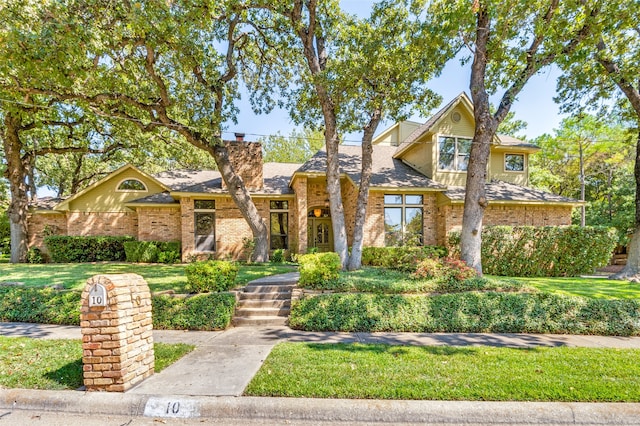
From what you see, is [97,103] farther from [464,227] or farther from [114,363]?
[464,227]

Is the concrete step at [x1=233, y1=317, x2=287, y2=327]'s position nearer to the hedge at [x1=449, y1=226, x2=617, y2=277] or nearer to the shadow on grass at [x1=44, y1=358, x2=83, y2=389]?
the shadow on grass at [x1=44, y1=358, x2=83, y2=389]

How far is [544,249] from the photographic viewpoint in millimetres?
11469

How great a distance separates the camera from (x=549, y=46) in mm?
7809

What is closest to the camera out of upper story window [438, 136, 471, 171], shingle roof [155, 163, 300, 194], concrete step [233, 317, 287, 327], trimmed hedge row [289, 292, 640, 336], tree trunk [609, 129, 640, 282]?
trimmed hedge row [289, 292, 640, 336]

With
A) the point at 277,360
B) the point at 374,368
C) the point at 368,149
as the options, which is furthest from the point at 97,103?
the point at 374,368

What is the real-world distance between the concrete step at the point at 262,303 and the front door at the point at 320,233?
8.23m

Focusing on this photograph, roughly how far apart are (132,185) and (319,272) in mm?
14441

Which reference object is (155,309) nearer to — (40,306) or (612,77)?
(40,306)

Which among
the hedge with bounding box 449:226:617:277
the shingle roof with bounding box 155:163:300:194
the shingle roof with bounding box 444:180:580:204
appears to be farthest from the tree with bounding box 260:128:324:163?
the hedge with bounding box 449:226:617:277

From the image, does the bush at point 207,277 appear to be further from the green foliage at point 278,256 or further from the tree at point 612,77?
the tree at point 612,77

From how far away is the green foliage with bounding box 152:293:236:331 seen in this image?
5986mm

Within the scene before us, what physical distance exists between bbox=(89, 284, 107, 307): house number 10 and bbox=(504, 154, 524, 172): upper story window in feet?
57.5

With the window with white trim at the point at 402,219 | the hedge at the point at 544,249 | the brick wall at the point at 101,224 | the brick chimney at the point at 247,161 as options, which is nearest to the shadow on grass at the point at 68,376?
the window with white trim at the point at 402,219

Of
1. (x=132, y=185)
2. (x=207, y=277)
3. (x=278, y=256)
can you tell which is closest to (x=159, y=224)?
(x=132, y=185)
